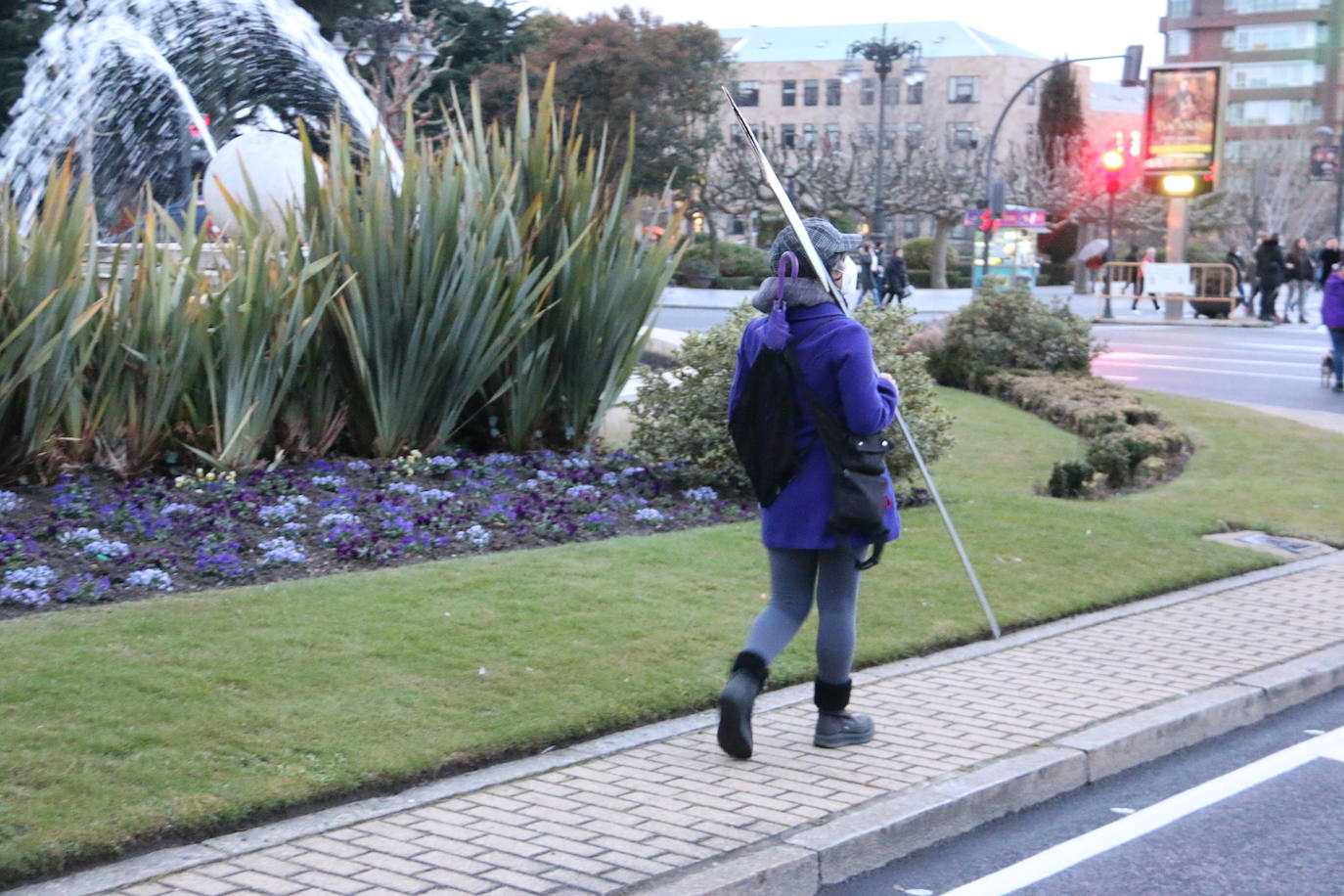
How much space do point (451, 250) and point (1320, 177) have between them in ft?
144

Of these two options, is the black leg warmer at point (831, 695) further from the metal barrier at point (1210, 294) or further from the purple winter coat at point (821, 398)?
the metal barrier at point (1210, 294)

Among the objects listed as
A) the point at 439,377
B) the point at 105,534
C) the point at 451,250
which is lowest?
the point at 105,534

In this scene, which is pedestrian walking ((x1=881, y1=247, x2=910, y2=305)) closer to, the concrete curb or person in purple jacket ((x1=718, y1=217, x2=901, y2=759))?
the concrete curb

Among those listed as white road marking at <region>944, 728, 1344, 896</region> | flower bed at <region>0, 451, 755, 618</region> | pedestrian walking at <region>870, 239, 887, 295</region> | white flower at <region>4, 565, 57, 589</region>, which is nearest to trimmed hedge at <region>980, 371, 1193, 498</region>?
flower bed at <region>0, 451, 755, 618</region>

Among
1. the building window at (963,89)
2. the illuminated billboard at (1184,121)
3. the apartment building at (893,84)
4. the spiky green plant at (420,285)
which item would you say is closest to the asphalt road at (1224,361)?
the spiky green plant at (420,285)

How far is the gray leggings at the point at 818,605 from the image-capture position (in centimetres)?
529

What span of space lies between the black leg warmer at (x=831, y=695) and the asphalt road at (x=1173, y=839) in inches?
26.2

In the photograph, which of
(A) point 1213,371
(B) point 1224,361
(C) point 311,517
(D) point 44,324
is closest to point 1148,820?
(C) point 311,517

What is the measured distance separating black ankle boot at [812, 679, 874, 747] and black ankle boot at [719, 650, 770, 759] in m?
0.30

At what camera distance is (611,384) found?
10234 millimetres

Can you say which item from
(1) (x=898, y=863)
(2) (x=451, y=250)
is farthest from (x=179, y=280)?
(1) (x=898, y=863)

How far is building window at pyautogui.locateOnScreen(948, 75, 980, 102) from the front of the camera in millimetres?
95375

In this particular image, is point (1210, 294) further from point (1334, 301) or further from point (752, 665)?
point (752, 665)

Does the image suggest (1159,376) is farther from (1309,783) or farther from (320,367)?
(1309,783)
